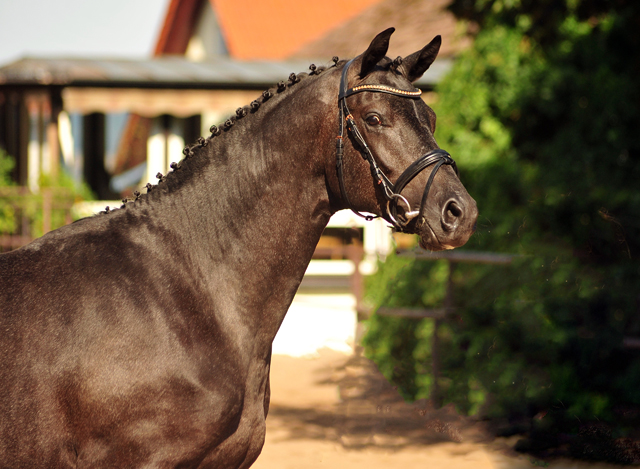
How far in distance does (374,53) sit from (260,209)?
29.1 inches

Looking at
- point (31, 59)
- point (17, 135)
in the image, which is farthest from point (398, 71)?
point (17, 135)

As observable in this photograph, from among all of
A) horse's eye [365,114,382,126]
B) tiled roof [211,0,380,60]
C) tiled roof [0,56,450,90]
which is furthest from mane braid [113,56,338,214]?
tiled roof [211,0,380,60]

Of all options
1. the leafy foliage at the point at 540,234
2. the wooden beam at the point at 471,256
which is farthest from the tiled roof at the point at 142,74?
the wooden beam at the point at 471,256

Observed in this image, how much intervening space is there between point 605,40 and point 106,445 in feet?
20.2

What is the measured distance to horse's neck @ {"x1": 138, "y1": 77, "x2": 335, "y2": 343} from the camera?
253cm

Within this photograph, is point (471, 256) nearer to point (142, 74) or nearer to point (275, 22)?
point (142, 74)

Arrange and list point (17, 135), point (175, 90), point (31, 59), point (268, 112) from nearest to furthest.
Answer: point (268, 112)
point (175, 90)
point (31, 59)
point (17, 135)

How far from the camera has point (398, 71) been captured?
2.57 metres

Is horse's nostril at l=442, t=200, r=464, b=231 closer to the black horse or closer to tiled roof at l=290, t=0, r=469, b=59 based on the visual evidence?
the black horse

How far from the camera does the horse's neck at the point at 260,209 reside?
8.31 feet

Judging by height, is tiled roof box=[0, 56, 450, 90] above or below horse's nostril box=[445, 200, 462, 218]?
above

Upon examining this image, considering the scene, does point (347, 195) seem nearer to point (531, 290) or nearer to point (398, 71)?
point (398, 71)

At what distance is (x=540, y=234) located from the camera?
5.95 meters

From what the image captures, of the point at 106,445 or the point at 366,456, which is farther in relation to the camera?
the point at 366,456
